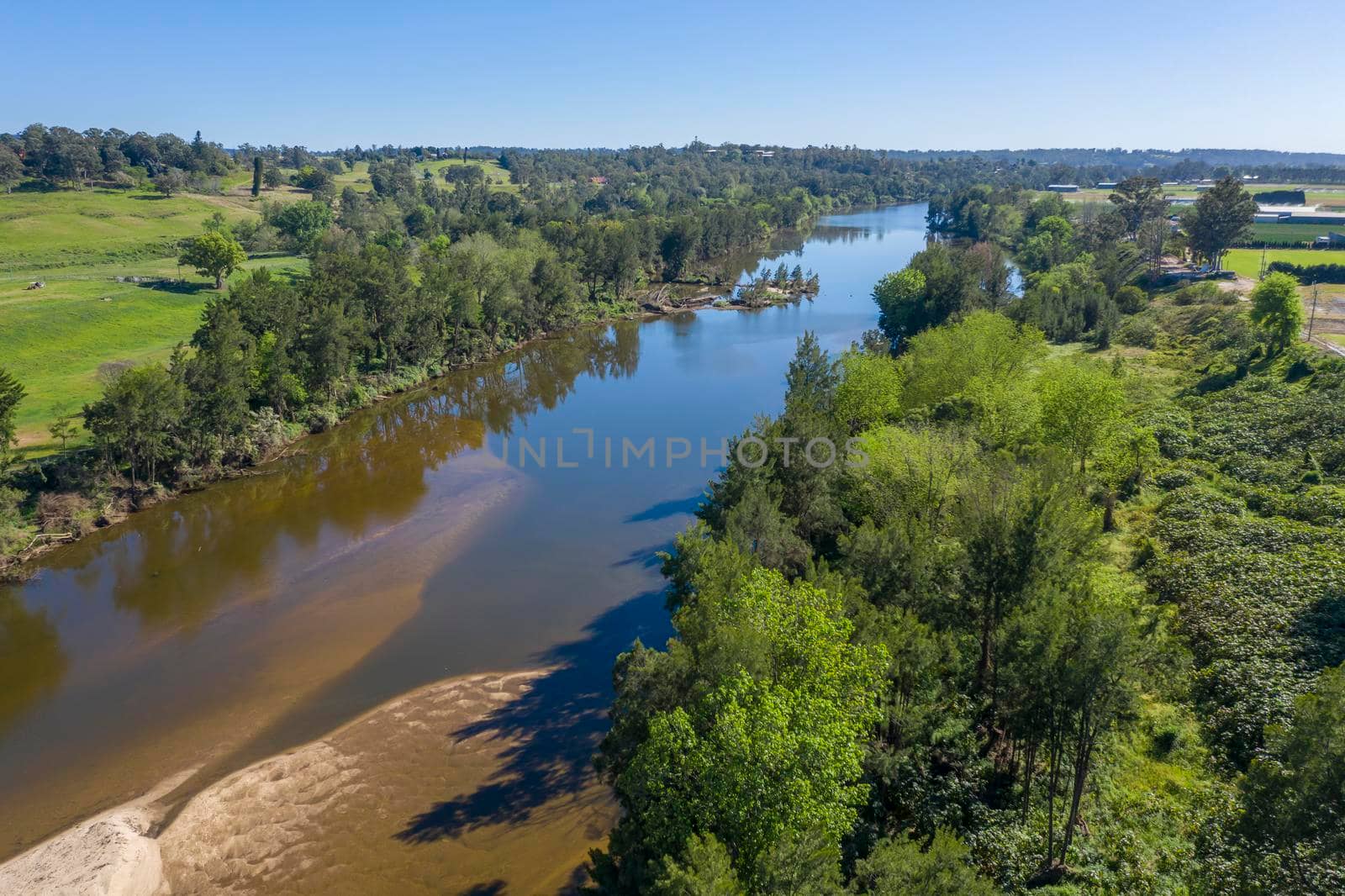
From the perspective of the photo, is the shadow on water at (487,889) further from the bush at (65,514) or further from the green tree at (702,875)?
the bush at (65,514)

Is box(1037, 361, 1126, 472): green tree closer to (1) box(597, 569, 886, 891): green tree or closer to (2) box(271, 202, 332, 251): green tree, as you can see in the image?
(1) box(597, 569, 886, 891): green tree

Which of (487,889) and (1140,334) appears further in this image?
(1140,334)

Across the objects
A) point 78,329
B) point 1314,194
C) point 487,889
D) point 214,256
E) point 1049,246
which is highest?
point 1314,194

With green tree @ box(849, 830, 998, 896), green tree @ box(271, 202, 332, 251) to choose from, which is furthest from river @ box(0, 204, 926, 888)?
green tree @ box(271, 202, 332, 251)

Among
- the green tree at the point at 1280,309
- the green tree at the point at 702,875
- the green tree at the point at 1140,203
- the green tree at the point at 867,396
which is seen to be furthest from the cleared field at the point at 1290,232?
the green tree at the point at 702,875

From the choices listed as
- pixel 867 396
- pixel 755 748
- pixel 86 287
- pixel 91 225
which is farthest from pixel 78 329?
pixel 755 748

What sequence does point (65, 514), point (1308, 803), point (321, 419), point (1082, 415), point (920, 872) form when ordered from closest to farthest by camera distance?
point (1308, 803), point (920, 872), point (1082, 415), point (65, 514), point (321, 419)

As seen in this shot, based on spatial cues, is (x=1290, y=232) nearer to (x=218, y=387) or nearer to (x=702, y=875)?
(x=218, y=387)
